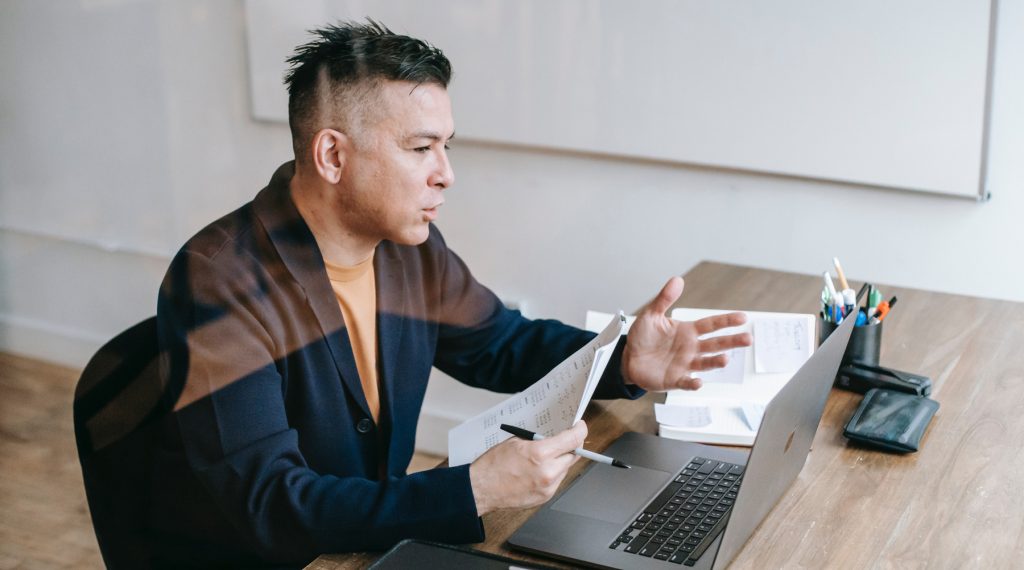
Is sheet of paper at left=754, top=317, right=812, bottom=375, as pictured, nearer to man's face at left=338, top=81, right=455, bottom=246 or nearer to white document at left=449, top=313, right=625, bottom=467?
white document at left=449, top=313, right=625, bottom=467

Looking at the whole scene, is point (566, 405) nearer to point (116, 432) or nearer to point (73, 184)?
point (116, 432)

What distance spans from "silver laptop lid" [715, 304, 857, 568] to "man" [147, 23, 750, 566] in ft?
0.66

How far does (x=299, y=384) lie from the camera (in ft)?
A: 4.89

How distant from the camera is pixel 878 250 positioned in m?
2.39

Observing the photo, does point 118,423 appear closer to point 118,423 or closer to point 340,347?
point 118,423

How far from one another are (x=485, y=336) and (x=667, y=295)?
37 centimetres

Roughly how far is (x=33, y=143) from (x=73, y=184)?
0.57 ft

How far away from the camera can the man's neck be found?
1.55 metres

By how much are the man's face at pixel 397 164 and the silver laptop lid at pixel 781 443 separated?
58 centimetres

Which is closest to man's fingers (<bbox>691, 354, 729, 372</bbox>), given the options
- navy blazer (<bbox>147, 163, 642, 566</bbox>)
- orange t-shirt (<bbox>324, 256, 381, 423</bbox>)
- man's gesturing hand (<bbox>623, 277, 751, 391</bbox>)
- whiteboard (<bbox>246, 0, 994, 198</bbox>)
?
man's gesturing hand (<bbox>623, 277, 751, 391</bbox>)

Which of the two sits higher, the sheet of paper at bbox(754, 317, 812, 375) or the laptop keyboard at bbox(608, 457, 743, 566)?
the sheet of paper at bbox(754, 317, 812, 375)

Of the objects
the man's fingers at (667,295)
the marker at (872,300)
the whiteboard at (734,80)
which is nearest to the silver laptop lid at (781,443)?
the man's fingers at (667,295)

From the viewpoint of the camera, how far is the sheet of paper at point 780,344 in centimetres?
163

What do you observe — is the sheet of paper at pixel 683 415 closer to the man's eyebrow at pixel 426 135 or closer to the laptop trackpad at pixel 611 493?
the laptop trackpad at pixel 611 493
